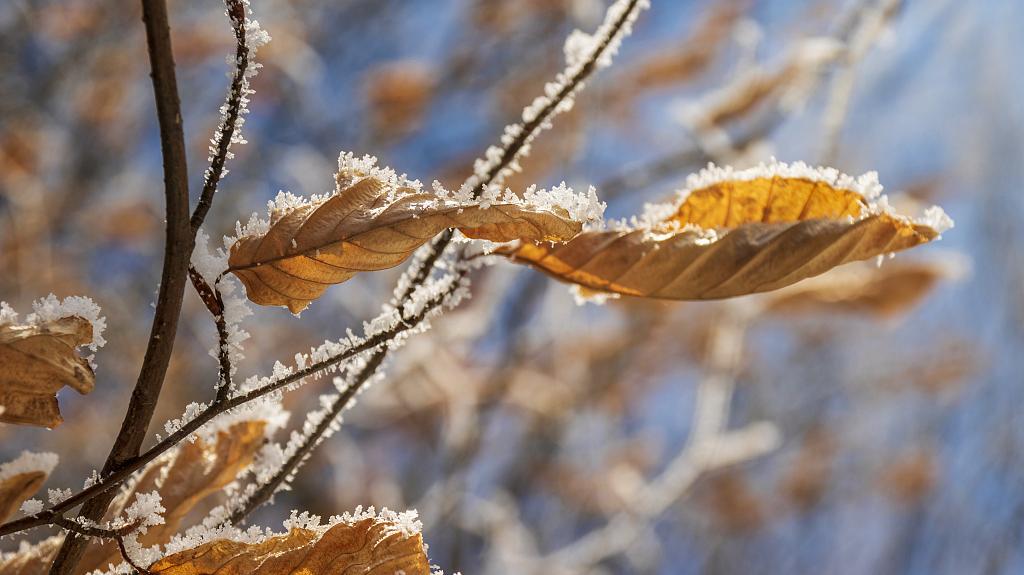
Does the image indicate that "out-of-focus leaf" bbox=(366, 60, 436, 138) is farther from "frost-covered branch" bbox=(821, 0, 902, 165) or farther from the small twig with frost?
"frost-covered branch" bbox=(821, 0, 902, 165)

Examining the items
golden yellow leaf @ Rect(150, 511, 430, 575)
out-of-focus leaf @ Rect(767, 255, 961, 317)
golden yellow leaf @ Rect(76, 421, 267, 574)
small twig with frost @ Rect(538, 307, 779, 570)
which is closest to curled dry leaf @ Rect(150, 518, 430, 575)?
golden yellow leaf @ Rect(150, 511, 430, 575)

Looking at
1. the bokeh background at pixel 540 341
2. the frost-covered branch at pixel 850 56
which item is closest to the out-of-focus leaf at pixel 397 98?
the bokeh background at pixel 540 341

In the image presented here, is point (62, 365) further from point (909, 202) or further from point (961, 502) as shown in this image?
point (961, 502)

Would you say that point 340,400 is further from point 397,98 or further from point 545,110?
point 397,98

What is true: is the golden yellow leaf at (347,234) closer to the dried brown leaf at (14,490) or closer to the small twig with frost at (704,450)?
the dried brown leaf at (14,490)

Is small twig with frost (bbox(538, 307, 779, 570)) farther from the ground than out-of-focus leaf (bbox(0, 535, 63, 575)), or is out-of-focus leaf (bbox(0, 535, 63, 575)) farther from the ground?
small twig with frost (bbox(538, 307, 779, 570))

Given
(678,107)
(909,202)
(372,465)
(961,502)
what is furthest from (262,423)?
(961,502)
